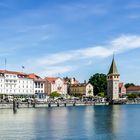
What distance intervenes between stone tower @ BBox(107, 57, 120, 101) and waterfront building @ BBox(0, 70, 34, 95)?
34.8 m

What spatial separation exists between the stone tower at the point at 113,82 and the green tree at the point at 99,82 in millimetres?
2519

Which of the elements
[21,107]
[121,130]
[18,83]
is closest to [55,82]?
[18,83]

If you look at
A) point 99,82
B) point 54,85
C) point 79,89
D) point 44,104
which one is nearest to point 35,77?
point 54,85

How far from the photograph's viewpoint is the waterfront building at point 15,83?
14162 cm

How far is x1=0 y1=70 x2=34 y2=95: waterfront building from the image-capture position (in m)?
142

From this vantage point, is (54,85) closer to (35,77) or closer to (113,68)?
(35,77)

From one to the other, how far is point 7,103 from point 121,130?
194 feet

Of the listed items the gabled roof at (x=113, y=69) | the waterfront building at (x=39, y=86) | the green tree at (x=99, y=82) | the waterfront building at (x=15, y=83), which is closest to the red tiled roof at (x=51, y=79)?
the waterfront building at (x=39, y=86)

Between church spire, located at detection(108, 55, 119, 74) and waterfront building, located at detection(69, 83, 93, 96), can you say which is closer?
church spire, located at detection(108, 55, 119, 74)

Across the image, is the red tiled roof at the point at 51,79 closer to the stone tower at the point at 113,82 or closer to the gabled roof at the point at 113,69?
the stone tower at the point at 113,82

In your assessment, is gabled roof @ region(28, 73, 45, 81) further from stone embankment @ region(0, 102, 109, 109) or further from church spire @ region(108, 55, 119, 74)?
church spire @ region(108, 55, 119, 74)

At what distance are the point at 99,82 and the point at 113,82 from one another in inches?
357

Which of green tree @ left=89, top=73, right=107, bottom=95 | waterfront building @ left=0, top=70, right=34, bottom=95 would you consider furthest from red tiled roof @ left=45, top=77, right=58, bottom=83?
waterfront building @ left=0, top=70, right=34, bottom=95

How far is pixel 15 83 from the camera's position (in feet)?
477
